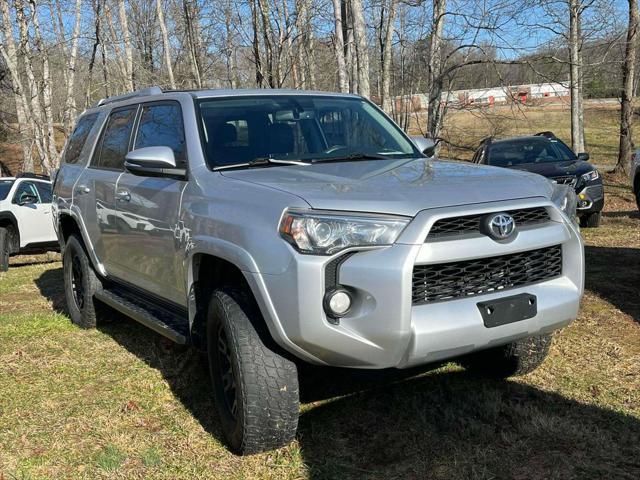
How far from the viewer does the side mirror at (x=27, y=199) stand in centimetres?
1230

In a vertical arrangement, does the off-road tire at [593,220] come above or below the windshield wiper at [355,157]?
below

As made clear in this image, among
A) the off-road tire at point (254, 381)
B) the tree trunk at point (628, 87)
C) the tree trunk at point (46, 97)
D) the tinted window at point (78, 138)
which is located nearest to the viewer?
the off-road tire at point (254, 381)

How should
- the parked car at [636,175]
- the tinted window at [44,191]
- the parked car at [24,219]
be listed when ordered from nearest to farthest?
the parked car at [636,175], the parked car at [24,219], the tinted window at [44,191]

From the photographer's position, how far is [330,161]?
4.11 metres

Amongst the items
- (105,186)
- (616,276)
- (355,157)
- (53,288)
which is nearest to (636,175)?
(616,276)

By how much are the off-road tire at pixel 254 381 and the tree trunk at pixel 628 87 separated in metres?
13.7

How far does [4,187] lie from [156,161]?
1007 cm

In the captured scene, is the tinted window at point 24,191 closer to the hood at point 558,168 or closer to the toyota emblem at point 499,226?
the hood at point 558,168

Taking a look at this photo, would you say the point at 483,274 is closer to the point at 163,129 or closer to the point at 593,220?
the point at 163,129

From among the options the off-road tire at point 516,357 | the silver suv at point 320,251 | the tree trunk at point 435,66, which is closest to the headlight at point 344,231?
the silver suv at point 320,251

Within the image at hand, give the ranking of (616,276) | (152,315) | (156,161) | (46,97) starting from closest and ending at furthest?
(156,161), (152,315), (616,276), (46,97)

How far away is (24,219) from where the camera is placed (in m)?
12.1

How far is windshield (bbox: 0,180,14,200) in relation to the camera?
40.8ft

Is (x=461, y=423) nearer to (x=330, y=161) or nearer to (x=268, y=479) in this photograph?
(x=268, y=479)
